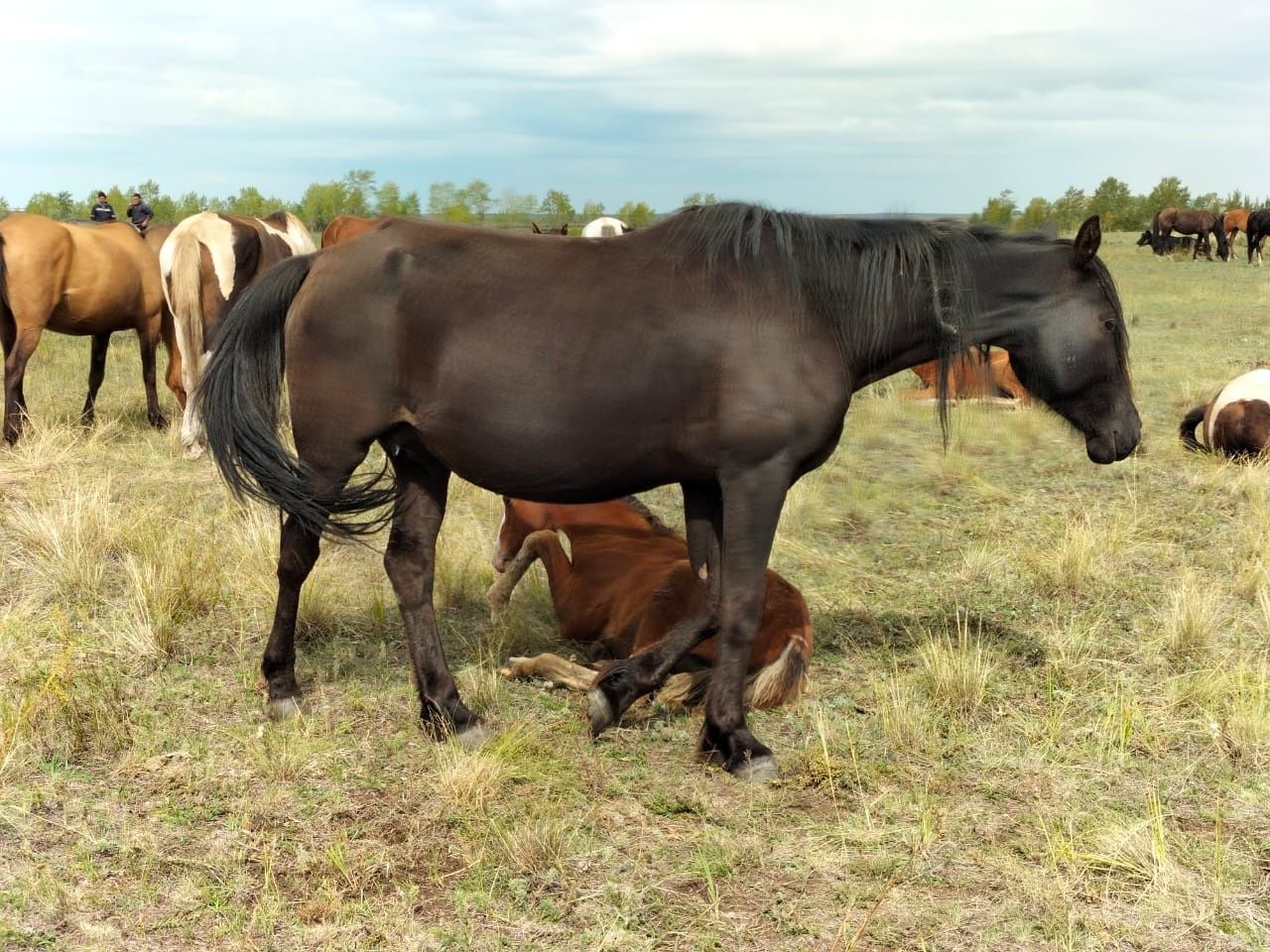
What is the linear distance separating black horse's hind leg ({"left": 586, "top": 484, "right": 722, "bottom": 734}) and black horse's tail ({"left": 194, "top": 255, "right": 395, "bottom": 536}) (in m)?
1.19

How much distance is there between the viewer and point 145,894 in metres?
3.36

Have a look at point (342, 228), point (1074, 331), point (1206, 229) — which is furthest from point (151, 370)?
point (1206, 229)

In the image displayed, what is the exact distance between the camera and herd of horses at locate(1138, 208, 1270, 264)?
3541 centimetres

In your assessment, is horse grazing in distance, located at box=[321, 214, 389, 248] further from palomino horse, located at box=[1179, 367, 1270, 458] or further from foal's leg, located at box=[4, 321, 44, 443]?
palomino horse, located at box=[1179, 367, 1270, 458]

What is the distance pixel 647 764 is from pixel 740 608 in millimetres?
710

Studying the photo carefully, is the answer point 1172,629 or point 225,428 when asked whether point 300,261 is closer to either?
point 225,428

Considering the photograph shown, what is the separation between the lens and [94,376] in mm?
10836

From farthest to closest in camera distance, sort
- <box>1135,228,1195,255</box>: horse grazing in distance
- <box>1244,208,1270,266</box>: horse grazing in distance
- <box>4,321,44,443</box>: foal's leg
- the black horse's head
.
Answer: <box>1135,228,1195,255</box>: horse grazing in distance → <box>1244,208,1270,266</box>: horse grazing in distance → <box>4,321,44,443</box>: foal's leg → the black horse's head

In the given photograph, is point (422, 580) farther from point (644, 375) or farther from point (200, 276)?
point (200, 276)

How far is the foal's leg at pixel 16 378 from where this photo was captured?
963cm

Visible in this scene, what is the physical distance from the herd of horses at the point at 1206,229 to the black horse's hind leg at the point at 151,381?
112 feet

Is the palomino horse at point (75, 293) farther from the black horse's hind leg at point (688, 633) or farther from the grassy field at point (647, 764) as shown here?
the black horse's hind leg at point (688, 633)

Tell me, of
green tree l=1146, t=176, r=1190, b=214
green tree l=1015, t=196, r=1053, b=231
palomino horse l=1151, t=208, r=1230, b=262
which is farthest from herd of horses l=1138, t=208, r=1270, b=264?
green tree l=1146, t=176, r=1190, b=214

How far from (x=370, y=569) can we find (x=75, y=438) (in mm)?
4287
